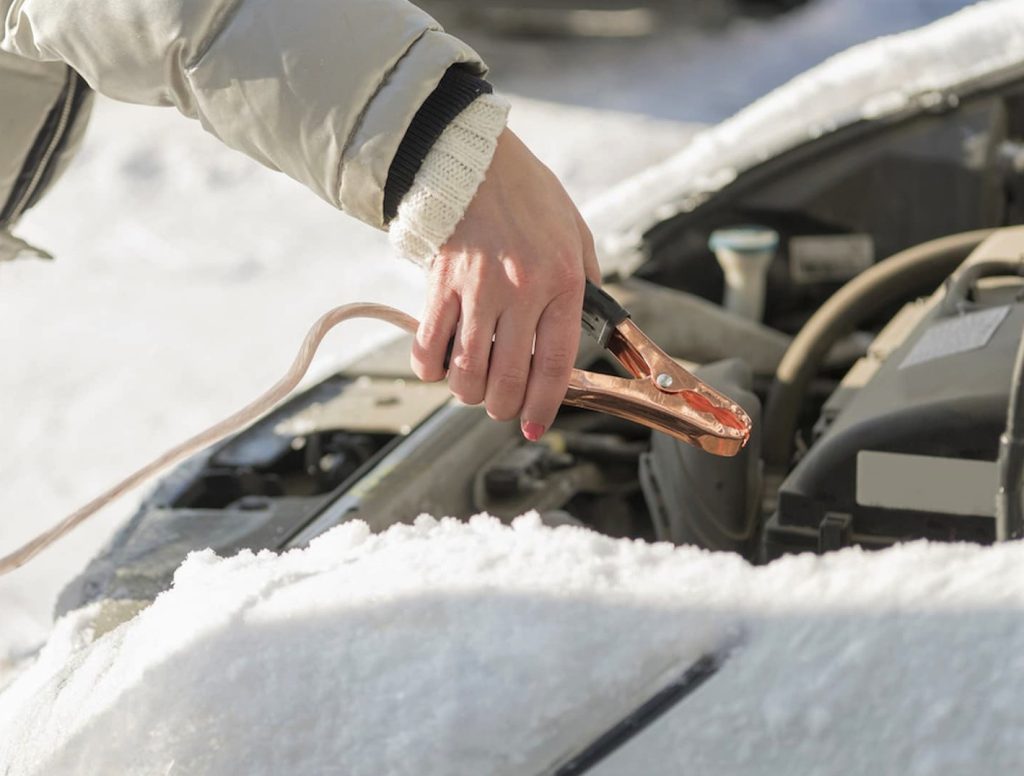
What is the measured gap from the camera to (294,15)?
108 centimetres

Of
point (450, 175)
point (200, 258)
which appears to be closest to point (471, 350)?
point (450, 175)

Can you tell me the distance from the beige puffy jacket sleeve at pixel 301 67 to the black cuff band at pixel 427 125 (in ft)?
0.04

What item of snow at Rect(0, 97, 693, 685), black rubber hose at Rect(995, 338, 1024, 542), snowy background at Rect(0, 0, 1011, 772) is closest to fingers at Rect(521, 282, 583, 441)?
black rubber hose at Rect(995, 338, 1024, 542)

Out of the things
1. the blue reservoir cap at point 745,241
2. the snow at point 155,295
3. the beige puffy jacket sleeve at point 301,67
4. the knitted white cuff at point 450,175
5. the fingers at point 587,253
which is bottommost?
the snow at point 155,295

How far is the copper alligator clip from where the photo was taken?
1185 millimetres

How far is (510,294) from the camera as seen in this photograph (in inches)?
41.1

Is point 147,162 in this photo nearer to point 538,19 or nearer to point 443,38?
point 538,19

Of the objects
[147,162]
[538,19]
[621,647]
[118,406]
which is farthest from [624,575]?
[538,19]

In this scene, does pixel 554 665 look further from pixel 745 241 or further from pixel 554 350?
pixel 745 241

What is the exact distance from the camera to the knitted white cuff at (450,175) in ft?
3.41

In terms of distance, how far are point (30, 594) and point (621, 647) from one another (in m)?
1.83

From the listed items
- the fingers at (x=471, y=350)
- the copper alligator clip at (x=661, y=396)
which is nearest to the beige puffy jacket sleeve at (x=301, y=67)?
the fingers at (x=471, y=350)

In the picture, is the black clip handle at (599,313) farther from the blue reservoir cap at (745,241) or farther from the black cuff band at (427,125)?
the blue reservoir cap at (745,241)

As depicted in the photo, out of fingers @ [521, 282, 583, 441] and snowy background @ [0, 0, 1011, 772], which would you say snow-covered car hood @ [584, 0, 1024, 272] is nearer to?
snowy background @ [0, 0, 1011, 772]
